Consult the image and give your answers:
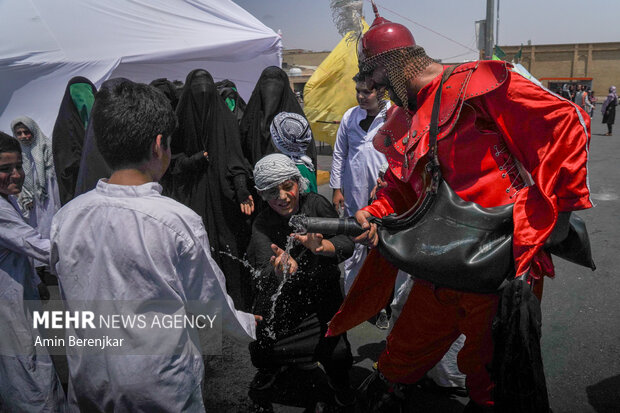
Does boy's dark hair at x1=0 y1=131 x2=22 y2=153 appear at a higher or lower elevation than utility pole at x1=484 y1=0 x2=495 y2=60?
higher

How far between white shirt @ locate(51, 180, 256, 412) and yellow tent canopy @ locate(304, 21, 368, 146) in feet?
24.4

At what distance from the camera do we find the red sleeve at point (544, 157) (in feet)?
5.13

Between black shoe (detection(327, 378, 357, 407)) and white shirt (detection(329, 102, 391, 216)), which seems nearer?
black shoe (detection(327, 378, 357, 407))

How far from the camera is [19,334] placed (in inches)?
89.7

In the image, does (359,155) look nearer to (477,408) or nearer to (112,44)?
(477,408)

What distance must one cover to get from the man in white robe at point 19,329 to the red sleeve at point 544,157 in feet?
7.24

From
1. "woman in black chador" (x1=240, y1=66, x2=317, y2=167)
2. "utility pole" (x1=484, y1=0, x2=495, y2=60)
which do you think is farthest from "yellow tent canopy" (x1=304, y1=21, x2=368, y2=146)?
"woman in black chador" (x1=240, y1=66, x2=317, y2=167)

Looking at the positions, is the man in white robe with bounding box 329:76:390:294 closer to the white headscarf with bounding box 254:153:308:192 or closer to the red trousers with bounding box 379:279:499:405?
the white headscarf with bounding box 254:153:308:192

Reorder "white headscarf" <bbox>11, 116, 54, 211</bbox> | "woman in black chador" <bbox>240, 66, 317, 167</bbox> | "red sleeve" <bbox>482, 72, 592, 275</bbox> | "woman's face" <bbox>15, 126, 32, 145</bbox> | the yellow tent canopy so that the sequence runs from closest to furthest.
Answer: "red sleeve" <bbox>482, 72, 592, 275</bbox>
"woman in black chador" <bbox>240, 66, 317, 167</bbox>
"white headscarf" <bbox>11, 116, 54, 211</bbox>
"woman's face" <bbox>15, 126, 32, 145</bbox>
the yellow tent canopy

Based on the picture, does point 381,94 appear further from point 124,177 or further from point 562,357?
point 562,357

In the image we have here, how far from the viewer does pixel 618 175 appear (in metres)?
8.59

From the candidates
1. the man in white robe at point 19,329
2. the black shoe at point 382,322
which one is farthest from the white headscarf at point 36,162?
the black shoe at point 382,322

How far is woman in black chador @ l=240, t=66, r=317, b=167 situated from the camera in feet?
13.0

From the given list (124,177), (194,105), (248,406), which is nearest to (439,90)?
(124,177)
